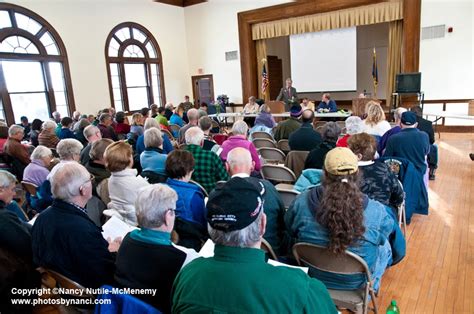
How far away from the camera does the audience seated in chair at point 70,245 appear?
5.35 ft

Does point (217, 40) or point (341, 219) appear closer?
point (341, 219)

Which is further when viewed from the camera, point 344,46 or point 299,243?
point 344,46

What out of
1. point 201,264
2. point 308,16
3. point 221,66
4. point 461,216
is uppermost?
point 308,16

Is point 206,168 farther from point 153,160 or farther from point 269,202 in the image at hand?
point 269,202

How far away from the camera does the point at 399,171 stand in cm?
308

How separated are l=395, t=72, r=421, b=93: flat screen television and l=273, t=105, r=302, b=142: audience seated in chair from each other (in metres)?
4.50

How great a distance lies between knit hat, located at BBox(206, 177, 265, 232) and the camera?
1058 millimetres

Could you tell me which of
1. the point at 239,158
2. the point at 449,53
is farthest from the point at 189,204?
the point at 449,53

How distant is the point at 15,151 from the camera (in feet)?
14.9

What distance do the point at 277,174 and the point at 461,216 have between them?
6.70 ft

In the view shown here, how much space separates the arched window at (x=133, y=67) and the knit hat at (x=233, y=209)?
1059 centimetres

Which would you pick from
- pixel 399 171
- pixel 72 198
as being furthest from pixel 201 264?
pixel 399 171

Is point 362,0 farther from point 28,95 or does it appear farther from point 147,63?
point 28,95

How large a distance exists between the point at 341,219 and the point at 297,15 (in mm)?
10216
